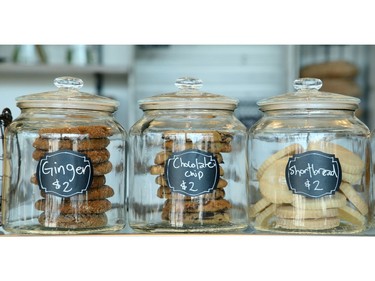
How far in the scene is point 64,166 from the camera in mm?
769

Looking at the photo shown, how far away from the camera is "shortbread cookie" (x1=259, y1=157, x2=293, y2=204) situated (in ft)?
2.64

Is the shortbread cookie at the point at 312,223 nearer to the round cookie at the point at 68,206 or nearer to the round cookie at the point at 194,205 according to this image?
the round cookie at the point at 194,205

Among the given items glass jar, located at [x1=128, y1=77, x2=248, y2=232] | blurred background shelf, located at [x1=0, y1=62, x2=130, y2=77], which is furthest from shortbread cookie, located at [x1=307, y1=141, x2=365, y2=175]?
blurred background shelf, located at [x1=0, y1=62, x2=130, y2=77]

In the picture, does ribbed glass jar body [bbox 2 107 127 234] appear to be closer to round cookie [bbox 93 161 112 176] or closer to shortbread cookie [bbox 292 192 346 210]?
round cookie [bbox 93 161 112 176]

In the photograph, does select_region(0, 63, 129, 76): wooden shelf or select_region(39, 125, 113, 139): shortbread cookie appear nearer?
select_region(39, 125, 113, 139): shortbread cookie

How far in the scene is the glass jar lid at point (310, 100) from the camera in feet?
2.71

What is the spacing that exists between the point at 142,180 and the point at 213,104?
0.14 m

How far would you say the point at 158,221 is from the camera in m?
0.84

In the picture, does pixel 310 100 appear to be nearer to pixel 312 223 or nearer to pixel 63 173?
pixel 312 223

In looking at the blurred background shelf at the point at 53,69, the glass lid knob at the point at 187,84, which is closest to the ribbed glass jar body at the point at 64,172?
the glass lid knob at the point at 187,84

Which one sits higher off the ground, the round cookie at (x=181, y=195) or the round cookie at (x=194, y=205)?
the round cookie at (x=181, y=195)

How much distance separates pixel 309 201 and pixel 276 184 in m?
0.05
